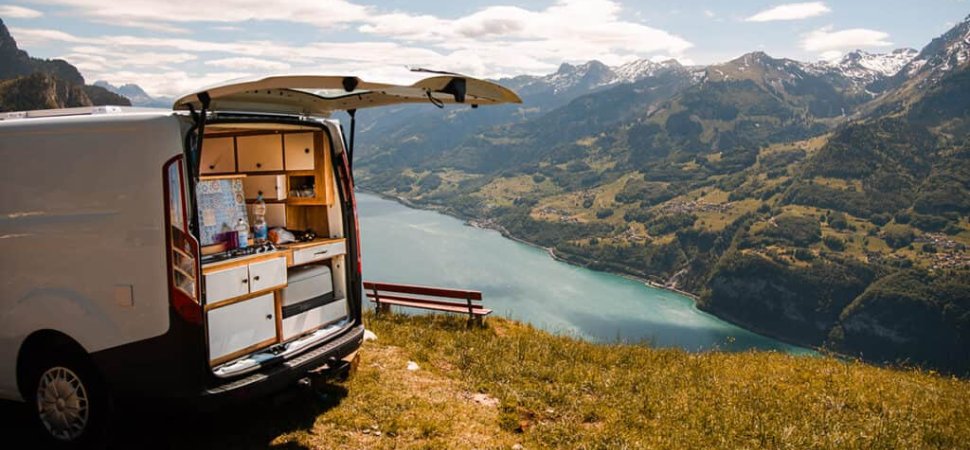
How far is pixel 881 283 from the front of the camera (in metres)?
131

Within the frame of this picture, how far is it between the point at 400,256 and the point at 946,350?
109m

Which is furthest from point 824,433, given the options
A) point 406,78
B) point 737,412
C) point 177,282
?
point 177,282

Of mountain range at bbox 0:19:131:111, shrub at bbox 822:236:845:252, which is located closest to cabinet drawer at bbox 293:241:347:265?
mountain range at bbox 0:19:131:111

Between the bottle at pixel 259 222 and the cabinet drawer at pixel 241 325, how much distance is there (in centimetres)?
105

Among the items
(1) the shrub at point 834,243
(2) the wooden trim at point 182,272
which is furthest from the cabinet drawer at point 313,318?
(1) the shrub at point 834,243

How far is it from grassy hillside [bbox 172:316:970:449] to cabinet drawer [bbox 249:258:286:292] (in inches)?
53.3

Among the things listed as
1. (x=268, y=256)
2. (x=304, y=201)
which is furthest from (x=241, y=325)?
(x=304, y=201)

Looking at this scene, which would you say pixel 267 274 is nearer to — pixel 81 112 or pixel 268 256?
pixel 268 256

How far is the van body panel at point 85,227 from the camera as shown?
4.73m

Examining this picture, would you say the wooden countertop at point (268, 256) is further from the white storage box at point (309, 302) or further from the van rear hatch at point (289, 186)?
the white storage box at point (309, 302)

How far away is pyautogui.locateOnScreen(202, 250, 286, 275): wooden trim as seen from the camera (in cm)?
530

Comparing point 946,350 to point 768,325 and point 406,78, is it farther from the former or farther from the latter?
point 406,78

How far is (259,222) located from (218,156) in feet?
4.16

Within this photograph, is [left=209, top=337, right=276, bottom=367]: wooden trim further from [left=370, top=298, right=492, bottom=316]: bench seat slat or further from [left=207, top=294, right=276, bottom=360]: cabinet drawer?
[left=370, top=298, right=492, bottom=316]: bench seat slat
